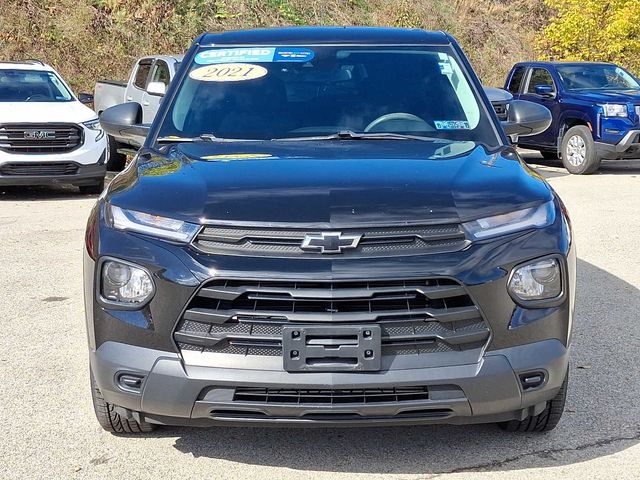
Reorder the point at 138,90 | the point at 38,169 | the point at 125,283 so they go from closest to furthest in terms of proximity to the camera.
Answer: the point at 125,283 < the point at 38,169 < the point at 138,90

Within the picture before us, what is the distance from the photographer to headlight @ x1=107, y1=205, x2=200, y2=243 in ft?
12.1

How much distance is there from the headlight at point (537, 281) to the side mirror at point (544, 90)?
1292 cm

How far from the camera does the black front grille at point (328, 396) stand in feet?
11.8

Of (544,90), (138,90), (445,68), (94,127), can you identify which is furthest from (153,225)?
(544,90)

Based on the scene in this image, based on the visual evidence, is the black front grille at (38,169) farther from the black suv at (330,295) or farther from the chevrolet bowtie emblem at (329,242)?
the chevrolet bowtie emblem at (329,242)

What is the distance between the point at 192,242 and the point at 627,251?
6159 millimetres

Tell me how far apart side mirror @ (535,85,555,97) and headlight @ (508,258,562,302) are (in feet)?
42.4

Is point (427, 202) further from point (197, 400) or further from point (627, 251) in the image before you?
point (627, 251)

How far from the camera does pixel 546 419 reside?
420cm

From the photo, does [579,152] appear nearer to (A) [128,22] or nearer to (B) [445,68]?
(B) [445,68]

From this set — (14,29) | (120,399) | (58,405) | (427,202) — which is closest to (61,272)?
(58,405)

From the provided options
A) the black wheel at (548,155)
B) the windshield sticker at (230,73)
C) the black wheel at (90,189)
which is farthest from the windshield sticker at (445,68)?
the black wheel at (548,155)

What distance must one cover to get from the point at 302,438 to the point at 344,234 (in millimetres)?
1121

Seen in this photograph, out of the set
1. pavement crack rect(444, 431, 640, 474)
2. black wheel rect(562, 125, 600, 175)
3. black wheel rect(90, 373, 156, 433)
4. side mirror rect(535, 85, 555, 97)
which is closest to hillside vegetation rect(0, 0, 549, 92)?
side mirror rect(535, 85, 555, 97)
